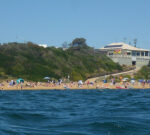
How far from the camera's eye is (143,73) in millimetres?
100562

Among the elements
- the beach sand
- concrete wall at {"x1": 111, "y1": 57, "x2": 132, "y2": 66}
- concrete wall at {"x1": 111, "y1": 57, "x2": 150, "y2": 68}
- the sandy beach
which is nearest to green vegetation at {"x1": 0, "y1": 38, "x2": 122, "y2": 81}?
concrete wall at {"x1": 111, "y1": 57, "x2": 132, "y2": 66}

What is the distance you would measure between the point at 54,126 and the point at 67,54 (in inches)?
3426

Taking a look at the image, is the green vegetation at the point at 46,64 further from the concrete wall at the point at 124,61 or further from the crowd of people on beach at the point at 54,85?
the crowd of people on beach at the point at 54,85

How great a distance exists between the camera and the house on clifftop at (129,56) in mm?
109812

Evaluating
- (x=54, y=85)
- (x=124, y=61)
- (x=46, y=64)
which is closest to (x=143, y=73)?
(x=124, y=61)

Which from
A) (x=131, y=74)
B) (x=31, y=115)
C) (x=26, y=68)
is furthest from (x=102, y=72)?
(x=31, y=115)

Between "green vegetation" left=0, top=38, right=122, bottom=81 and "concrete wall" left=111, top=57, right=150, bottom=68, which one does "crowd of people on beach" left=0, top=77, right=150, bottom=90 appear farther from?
"concrete wall" left=111, top=57, right=150, bottom=68

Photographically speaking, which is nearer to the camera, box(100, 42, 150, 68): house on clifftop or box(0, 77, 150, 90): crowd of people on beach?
box(0, 77, 150, 90): crowd of people on beach

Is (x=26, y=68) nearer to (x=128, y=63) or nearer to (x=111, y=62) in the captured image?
(x=111, y=62)

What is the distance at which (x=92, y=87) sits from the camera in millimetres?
72000

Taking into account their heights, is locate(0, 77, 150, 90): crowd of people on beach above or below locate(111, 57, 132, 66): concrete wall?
below

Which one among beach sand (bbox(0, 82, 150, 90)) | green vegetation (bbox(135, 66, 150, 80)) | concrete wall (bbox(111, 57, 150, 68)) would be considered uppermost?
concrete wall (bbox(111, 57, 150, 68))

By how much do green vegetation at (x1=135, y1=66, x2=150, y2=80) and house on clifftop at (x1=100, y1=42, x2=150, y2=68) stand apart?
354 centimetres

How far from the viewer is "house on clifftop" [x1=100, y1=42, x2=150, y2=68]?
109812mm
